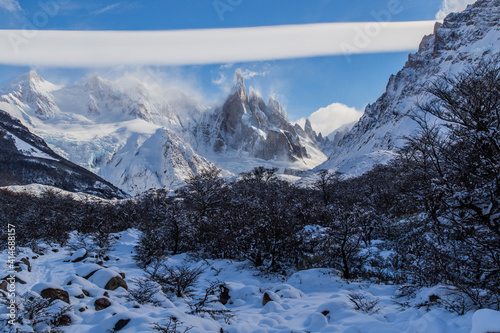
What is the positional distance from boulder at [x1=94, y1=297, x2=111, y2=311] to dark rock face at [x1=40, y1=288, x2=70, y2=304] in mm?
608

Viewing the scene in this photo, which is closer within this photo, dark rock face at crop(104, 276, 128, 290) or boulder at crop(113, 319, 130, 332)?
boulder at crop(113, 319, 130, 332)

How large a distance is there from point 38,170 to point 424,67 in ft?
555

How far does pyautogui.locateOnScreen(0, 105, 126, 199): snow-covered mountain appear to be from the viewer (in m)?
81.4

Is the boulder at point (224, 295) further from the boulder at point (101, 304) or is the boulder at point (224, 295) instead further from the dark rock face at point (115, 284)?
the boulder at point (101, 304)

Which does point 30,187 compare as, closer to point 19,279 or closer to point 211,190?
point 211,190

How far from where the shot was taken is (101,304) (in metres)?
6.41

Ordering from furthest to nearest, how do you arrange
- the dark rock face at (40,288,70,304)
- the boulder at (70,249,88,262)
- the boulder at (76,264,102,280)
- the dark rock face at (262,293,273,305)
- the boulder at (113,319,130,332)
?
the boulder at (70,249,88,262) < the boulder at (76,264,102,280) < the dark rock face at (262,293,273,305) < the dark rock face at (40,288,70,304) < the boulder at (113,319,130,332)

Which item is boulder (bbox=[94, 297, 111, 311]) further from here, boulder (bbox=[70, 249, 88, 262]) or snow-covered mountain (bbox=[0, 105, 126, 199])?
snow-covered mountain (bbox=[0, 105, 126, 199])

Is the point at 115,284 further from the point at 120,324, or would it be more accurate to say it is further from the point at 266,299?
the point at 266,299

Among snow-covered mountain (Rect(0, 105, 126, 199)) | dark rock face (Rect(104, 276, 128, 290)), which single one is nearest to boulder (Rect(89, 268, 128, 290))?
dark rock face (Rect(104, 276, 128, 290))

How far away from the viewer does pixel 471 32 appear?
118 m

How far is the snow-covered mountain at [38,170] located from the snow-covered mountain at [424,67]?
85.8 meters

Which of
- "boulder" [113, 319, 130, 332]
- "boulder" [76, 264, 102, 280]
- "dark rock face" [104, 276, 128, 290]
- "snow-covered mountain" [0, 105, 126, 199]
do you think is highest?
"snow-covered mountain" [0, 105, 126, 199]

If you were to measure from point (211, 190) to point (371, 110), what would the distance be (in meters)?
153
